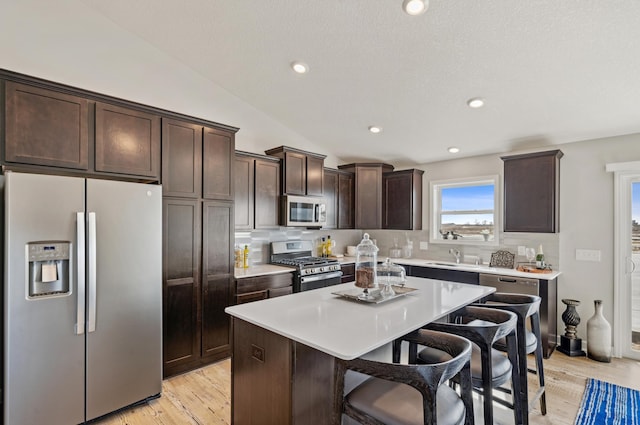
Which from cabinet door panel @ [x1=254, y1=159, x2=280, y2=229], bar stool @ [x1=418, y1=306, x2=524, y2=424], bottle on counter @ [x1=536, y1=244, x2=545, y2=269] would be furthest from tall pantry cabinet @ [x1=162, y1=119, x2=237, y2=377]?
bottle on counter @ [x1=536, y1=244, x2=545, y2=269]

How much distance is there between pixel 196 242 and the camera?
3.23 m

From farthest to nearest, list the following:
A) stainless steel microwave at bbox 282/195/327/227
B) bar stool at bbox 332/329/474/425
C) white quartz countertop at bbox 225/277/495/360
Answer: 1. stainless steel microwave at bbox 282/195/327/227
2. white quartz countertop at bbox 225/277/495/360
3. bar stool at bbox 332/329/474/425

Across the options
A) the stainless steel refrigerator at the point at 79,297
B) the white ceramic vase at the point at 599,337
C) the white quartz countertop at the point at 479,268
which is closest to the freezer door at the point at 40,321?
the stainless steel refrigerator at the point at 79,297

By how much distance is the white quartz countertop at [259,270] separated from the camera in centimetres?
364

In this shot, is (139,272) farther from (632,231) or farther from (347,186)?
(632,231)

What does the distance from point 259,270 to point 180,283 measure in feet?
3.32

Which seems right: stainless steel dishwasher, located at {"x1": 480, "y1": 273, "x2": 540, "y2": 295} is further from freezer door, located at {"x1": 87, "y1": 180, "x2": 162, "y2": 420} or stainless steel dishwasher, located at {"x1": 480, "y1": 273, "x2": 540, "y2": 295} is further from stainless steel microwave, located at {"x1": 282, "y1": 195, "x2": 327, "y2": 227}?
freezer door, located at {"x1": 87, "y1": 180, "x2": 162, "y2": 420}

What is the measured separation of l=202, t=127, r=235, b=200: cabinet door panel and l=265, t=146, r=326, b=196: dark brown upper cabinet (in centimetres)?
91

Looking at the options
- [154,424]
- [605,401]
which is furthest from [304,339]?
[605,401]

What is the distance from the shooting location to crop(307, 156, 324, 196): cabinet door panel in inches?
182

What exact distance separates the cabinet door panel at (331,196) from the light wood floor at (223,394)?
8.03ft

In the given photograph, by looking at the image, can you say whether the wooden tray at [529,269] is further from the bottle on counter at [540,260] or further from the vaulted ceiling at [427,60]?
the vaulted ceiling at [427,60]

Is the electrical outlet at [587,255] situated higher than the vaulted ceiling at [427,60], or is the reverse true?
the vaulted ceiling at [427,60]

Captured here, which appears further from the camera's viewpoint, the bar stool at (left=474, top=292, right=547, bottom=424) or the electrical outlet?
the electrical outlet
